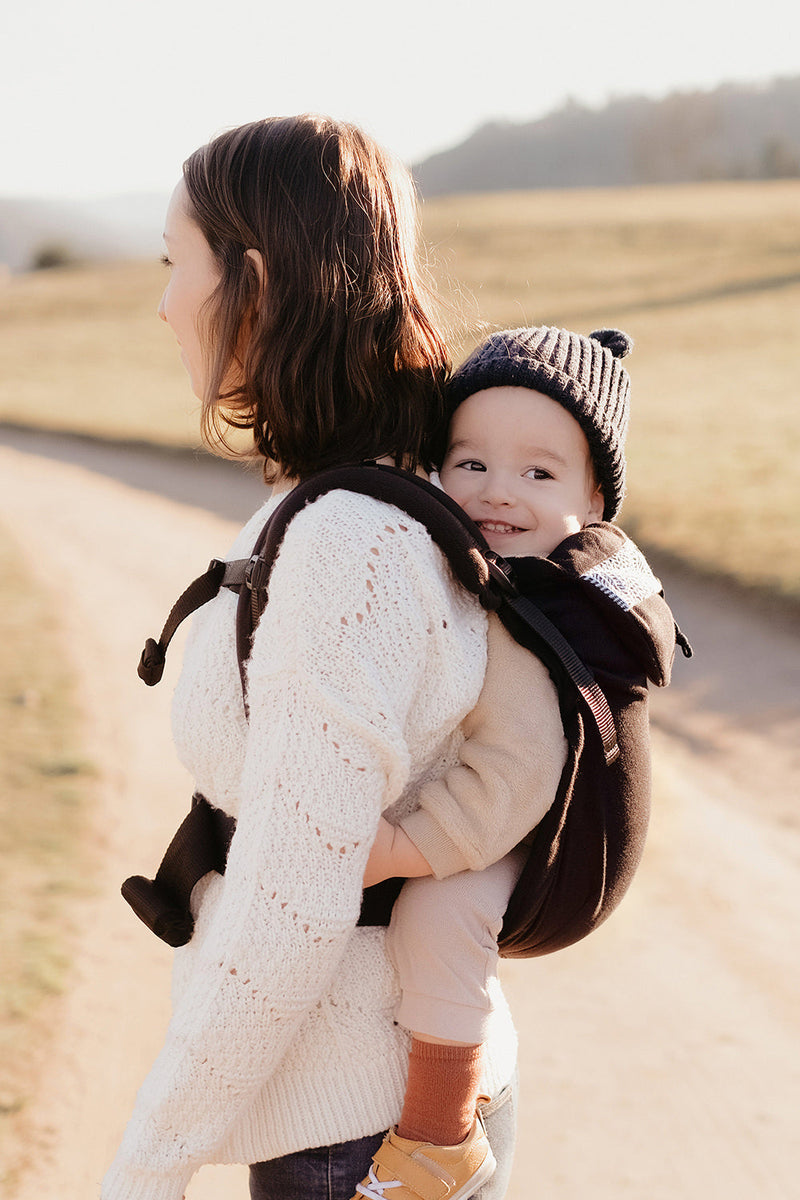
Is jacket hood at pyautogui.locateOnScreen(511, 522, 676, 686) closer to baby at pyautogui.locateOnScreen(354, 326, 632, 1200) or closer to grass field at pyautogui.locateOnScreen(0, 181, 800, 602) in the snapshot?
baby at pyautogui.locateOnScreen(354, 326, 632, 1200)

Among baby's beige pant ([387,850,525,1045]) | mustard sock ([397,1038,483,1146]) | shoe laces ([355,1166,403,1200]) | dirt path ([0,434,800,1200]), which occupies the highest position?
baby's beige pant ([387,850,525,1045])

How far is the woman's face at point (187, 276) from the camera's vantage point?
1.47m

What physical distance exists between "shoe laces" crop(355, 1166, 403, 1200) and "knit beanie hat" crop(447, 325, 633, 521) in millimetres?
1109

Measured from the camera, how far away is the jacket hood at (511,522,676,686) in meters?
1.50

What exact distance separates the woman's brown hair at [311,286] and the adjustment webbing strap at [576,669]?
28 centimetres

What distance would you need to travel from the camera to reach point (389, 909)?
1.43m

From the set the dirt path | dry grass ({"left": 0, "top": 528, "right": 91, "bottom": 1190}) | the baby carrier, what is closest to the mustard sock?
the baby carrier

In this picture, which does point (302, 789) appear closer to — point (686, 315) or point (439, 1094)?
point (439, 1094)

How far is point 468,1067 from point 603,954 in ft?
10.0

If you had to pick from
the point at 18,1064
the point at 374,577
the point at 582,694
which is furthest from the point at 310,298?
the point at 18,1064

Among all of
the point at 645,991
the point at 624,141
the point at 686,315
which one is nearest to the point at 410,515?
the point at 645,991

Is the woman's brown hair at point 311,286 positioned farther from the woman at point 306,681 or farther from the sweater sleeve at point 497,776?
the sweater sleeve at point 497,776

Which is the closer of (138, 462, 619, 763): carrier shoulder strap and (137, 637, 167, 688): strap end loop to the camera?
(138, 462, 619, 763): carrier shoulder strap

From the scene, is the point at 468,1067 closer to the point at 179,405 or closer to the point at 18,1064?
the point at 18,1064
